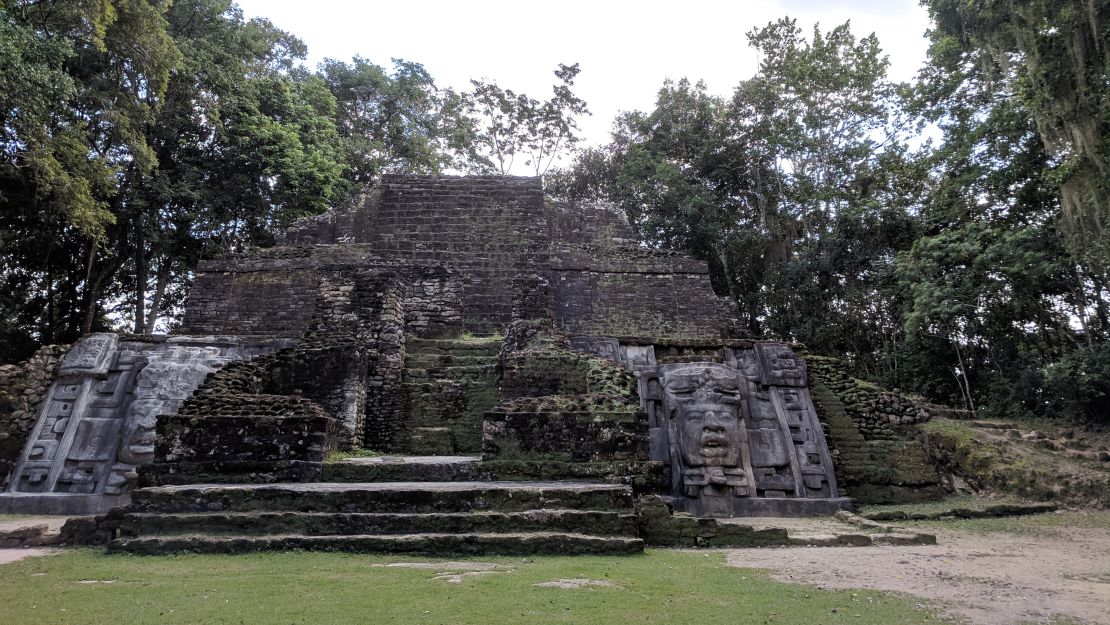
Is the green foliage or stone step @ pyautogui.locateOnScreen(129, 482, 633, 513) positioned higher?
the green foliage

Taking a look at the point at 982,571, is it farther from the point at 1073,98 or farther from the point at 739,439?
the point at 1073,98

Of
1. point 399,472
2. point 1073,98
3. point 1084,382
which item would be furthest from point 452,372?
point 1073,98

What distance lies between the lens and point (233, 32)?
16.7 metres

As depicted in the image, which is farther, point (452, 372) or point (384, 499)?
point (452, 372)

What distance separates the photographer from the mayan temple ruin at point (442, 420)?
491 cm

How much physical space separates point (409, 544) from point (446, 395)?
4.29 meters

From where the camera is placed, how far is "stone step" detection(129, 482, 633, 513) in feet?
16.1

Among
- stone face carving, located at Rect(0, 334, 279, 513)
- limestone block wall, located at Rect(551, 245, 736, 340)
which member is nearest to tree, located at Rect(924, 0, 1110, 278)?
limestone block wall, located at Rect(551, 245, 736, 340)

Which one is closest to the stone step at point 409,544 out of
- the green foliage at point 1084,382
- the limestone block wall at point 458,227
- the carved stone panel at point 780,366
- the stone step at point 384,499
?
the stone step at point 384,499

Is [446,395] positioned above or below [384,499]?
above

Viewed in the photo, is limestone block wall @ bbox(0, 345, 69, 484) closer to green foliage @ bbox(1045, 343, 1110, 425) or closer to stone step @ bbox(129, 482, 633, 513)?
stone step @ bbox(129, 482, 633, 513)

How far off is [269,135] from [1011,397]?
17874 mm

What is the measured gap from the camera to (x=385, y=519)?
476cm

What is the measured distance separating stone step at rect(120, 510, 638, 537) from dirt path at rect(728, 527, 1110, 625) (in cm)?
102
